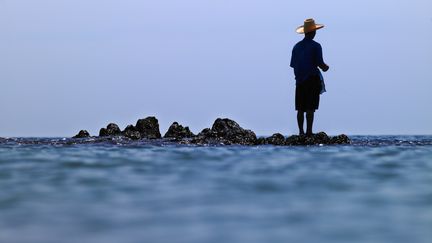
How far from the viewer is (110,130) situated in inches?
711

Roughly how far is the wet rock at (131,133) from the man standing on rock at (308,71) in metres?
4.94

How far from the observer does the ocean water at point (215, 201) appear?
145 inches

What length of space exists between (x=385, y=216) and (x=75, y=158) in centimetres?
500

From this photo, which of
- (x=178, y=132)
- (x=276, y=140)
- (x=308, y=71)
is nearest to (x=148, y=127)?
(x=178, y=132)

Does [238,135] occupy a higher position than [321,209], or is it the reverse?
[238,135]

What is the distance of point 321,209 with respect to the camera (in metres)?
4.29

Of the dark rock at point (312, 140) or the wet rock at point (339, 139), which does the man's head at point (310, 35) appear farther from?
the wet rock at point (339, 139)

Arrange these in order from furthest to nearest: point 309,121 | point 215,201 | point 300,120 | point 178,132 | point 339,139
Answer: point 178,132
point 339,139
point 300,120
point 309,121
point 215,201

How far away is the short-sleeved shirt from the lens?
508 inches

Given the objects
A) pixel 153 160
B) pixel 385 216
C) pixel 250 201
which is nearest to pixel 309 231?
pixel 385 216

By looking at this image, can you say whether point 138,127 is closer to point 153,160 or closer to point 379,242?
point 153,160

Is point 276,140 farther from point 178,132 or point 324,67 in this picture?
point 178,132

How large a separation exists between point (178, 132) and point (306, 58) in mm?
5834

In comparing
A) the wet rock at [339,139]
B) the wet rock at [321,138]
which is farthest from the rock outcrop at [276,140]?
the wet rock at [339,139]
